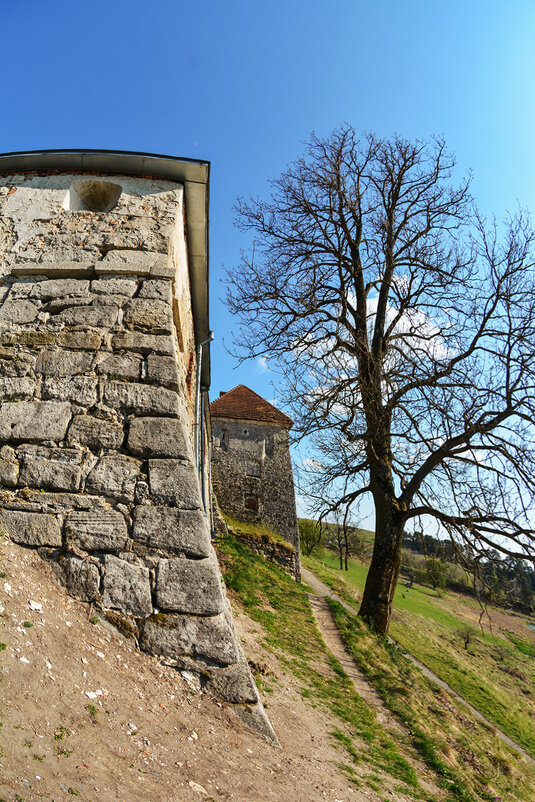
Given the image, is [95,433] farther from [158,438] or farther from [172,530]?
[172,530]

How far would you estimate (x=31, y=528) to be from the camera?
3375 mm

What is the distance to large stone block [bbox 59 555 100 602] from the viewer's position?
3.21 meters

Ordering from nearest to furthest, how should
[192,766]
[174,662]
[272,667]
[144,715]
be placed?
[192,766]
[144,715]
[174,662]
[272,667]

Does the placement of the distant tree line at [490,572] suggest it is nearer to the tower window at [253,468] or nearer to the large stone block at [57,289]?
the large stone block at [57,289]

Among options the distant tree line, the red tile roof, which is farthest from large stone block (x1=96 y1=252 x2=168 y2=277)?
the red tile roof

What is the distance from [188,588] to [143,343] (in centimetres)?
239

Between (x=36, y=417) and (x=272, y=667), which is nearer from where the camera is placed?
(x=36, y=417)

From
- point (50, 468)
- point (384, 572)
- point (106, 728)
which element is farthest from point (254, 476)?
point (106, 728)

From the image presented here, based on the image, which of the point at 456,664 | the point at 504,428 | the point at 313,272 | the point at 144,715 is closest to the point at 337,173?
the point at 313,272

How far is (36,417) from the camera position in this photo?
387cm

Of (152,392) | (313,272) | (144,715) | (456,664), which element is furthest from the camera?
(456,664)

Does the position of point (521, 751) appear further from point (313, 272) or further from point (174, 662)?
point (313, 272)

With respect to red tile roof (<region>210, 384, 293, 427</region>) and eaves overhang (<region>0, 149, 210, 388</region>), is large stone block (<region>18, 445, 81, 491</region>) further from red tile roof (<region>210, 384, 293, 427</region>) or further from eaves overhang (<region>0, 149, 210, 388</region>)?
red tile roof (<region>210, 384, 293, 427</region>)

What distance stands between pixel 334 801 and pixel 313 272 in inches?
388
